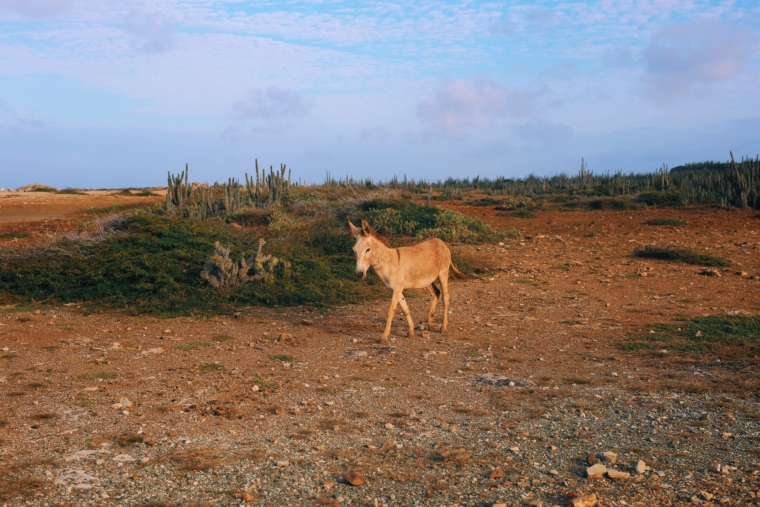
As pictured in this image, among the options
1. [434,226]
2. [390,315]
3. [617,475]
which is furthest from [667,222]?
[617,475]

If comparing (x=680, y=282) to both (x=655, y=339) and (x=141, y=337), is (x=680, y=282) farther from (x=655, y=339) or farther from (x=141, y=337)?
(x=141, y=337)

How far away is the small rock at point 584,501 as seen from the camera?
175 inches

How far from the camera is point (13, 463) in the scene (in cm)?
521

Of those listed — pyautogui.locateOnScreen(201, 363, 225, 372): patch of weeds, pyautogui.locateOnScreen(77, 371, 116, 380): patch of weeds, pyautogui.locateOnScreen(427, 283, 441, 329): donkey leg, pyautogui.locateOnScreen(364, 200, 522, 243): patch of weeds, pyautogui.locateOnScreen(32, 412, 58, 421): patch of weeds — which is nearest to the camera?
pyautogui.locateOnScreen(32, 412, 58, 421): patch of weeds

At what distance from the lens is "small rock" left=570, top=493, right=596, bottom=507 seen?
4438 mm

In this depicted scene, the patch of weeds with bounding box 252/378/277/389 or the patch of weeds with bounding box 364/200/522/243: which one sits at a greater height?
the patch of weeds with bounding box 364/200/522/243

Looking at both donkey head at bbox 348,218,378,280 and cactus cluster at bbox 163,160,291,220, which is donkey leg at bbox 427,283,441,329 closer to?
donkey head at bbox 348,218,378,280

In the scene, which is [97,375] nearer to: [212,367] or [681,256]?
[212,367]

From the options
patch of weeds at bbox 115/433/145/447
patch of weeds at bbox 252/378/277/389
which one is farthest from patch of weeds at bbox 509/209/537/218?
patch of weeds at bbox 115/433/145/447

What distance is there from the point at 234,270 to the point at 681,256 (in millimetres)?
11484

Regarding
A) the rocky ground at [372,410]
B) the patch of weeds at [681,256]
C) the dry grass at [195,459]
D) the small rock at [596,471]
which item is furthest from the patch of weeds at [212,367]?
the patch of weeds at [681,256]

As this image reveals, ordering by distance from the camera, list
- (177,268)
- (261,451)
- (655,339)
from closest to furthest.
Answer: (261,451) < (655,339) < (177,268)

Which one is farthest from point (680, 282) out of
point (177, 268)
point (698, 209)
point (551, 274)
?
point (698, 209)

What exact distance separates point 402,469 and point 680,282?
11415 mm
